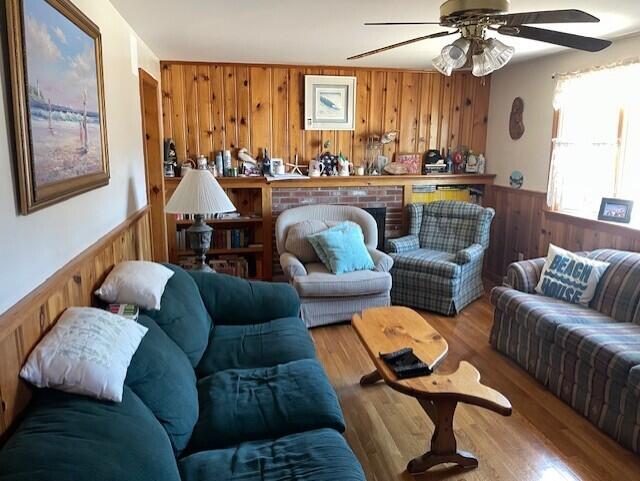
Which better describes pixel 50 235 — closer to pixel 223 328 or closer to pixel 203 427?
pixel 203 427

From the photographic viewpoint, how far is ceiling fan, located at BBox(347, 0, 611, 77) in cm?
200

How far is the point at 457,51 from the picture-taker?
2201 millimetres

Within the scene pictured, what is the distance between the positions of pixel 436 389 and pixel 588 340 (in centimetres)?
109

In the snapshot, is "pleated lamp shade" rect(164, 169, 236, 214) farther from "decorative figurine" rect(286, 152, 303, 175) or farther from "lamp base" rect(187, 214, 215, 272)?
"decorative figurine" rect(286, 152, 303, 175)

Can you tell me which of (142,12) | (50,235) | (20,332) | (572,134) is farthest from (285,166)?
(20,332)

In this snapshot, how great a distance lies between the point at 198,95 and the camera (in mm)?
4531

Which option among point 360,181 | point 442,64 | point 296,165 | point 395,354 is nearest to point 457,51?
point 442,64

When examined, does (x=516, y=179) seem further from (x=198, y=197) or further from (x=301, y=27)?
(x=198, y=197)

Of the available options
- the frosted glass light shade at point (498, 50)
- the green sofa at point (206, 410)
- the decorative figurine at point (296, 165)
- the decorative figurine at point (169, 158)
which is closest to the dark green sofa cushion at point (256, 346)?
the green sofa at point (206, 410)

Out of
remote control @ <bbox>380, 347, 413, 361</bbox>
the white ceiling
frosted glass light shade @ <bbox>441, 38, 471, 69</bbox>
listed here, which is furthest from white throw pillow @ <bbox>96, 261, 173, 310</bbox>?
frosted glass light shade @ <bbox>441, 38, 471, 69</bbox>

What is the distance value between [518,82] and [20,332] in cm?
469

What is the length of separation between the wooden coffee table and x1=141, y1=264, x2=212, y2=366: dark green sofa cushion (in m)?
0.88

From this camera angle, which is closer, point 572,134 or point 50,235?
point 50,235

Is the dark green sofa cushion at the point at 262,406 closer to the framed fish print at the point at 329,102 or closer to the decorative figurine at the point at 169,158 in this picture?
the decorative figurine at the point at 169,158
